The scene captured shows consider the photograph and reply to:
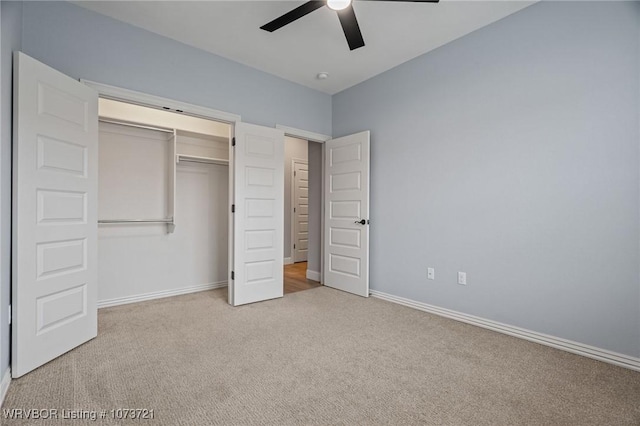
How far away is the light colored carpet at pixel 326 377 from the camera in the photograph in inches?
65.5

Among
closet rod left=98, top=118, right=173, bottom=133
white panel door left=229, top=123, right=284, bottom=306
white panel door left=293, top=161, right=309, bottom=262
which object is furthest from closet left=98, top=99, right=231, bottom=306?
white panel door left=293, top=161, right=309, bottom=262

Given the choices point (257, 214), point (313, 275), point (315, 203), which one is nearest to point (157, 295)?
point (257, 214)

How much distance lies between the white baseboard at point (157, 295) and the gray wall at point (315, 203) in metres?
1.43

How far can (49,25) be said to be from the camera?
2.50 m

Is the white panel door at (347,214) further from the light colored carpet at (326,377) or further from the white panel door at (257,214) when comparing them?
the light colored carpet at (326,377)

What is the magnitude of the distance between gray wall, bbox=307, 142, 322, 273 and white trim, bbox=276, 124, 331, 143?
406mm

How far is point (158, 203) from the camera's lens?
12.6 feet

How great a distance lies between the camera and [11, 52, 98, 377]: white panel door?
1988mm

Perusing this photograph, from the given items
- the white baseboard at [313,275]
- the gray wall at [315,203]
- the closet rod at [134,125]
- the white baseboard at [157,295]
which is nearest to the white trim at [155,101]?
the closet rod at [134,125]

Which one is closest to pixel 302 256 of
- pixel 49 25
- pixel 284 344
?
pixel 284 344

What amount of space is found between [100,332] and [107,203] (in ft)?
4.93

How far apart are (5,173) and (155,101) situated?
1.46 metres

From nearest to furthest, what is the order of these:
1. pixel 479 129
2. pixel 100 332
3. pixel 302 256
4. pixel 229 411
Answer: pixel 229 411 → pixel 100 332 → pixel 479 129 → pixel 302 256

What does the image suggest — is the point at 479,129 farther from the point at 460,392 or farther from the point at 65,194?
the point at 65,194
